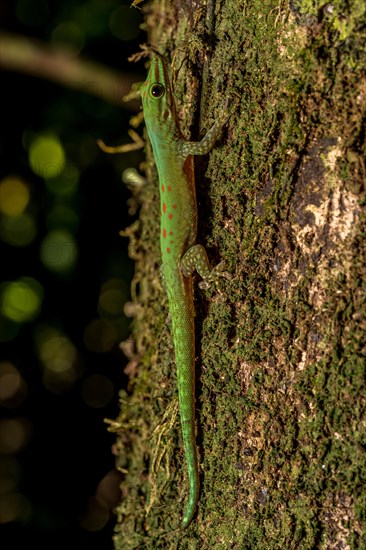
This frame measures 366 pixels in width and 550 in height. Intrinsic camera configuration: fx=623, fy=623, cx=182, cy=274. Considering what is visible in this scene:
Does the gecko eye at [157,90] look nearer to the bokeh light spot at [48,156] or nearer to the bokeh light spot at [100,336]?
the bokeh light spot at [48,156]

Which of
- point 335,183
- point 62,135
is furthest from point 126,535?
point 62,135

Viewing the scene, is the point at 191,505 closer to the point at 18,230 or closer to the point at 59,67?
the point at 18,230

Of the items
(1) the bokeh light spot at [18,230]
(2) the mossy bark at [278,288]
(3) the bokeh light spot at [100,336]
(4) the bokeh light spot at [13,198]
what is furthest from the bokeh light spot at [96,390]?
(2) the mossy bark at [278,288]

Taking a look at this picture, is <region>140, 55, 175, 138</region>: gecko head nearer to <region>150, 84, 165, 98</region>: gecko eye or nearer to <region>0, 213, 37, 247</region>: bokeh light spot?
<region>150, 84, 165, 98</region>: gecko eye

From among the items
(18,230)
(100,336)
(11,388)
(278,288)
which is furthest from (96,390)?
(278,288)

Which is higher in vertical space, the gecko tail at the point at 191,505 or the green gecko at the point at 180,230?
the green gecko at the point at 180,230
